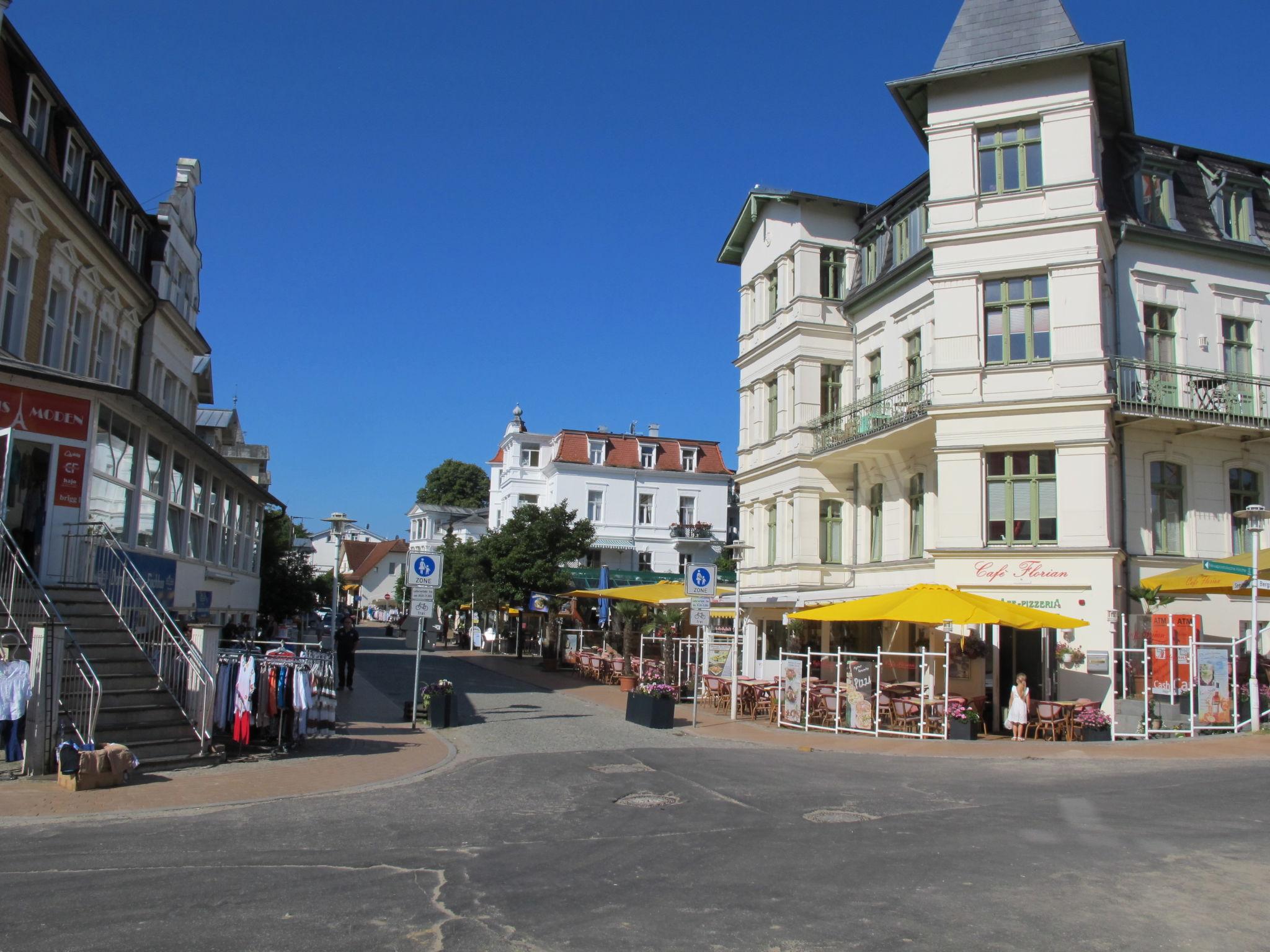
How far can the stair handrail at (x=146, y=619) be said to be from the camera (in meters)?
13.5

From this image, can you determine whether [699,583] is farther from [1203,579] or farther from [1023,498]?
[1203,579]

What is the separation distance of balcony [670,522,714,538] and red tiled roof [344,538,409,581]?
57.8 metres

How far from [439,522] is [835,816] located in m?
74.8

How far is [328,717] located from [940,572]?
40.6 feet

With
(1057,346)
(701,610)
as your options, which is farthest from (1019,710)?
(1057,346)

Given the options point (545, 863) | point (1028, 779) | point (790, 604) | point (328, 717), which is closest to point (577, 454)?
point (790, 604)

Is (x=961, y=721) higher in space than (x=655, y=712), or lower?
higher

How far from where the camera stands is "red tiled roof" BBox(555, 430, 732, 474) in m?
57.0

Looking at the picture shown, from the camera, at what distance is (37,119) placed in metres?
17.8

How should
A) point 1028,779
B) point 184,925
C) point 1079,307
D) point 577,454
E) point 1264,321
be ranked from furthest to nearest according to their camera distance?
point 577,454 → point 1264,321 → point 1079,307 → point 1028,779 → point 184,925

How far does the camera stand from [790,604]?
27547 mm

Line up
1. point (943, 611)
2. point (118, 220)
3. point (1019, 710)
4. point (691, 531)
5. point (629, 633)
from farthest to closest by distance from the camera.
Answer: point (691, 531), point (629, 633), point (118, 220), point (1019, 710), point (943, 611)

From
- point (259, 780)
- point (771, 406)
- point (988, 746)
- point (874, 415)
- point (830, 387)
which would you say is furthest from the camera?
point (771, 406)

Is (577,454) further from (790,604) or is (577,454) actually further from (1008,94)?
(1008,94)
